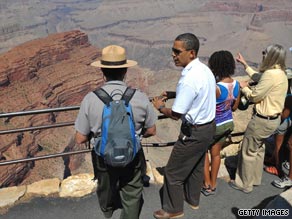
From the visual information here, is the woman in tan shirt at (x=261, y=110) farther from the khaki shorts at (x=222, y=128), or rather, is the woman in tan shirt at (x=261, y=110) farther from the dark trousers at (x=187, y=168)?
the dark trousers at (x=187, y=168)

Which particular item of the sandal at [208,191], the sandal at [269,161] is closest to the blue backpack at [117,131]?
the sandal at [208,191]

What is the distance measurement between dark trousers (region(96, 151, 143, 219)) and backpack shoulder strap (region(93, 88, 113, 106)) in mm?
627

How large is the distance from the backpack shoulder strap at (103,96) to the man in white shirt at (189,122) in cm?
60

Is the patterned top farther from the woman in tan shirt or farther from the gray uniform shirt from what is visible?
the gray uniform shirt

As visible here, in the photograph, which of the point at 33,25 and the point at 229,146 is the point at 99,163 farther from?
the point at 33,25

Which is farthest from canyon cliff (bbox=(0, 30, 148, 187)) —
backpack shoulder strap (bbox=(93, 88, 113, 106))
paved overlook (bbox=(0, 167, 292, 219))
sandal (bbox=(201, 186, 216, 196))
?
backpack shoulder strap (bbox=(93, 88, 113, 106))

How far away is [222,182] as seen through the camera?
425cm

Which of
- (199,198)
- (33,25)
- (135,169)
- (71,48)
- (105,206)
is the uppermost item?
(135,169)

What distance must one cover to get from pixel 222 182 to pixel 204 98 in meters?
1.82

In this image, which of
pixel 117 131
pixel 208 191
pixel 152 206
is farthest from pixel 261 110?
pixel 117 131

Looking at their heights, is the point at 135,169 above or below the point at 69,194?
above

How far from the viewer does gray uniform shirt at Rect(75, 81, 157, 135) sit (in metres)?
2.61

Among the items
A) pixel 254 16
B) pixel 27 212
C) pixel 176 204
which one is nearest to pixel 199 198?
pixel 176 204

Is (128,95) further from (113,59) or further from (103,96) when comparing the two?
(113,59)
